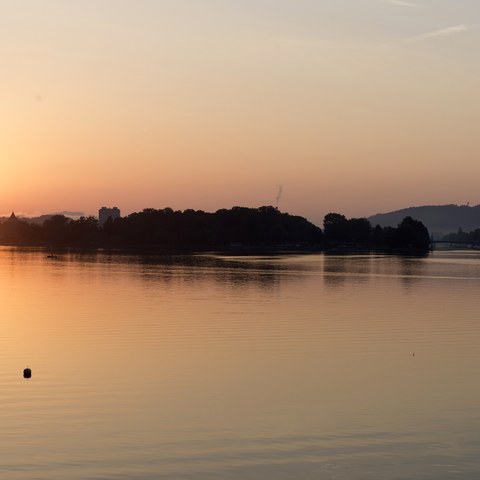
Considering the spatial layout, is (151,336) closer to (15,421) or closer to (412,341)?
(412,341)

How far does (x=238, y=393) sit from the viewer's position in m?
28.0

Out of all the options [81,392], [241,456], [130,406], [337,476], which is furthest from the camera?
[81,392]

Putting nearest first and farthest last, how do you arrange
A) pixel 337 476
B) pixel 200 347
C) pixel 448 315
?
1. pixel 337 476
2. pixel 200 347
3. pixel 448 315

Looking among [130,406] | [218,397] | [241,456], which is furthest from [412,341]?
[241,456]

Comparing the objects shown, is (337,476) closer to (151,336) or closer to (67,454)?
(67,454)

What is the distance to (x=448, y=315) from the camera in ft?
179

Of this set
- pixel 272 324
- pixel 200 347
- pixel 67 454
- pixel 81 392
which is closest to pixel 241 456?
pixel 67 454

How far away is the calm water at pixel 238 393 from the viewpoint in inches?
795

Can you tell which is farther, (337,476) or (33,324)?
(33,324)

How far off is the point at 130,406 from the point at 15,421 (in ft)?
11.7

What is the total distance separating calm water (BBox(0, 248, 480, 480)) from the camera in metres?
20.2

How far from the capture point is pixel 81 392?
91.0ft

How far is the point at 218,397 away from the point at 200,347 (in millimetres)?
10991

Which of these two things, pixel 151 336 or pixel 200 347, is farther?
pixel 151 336
